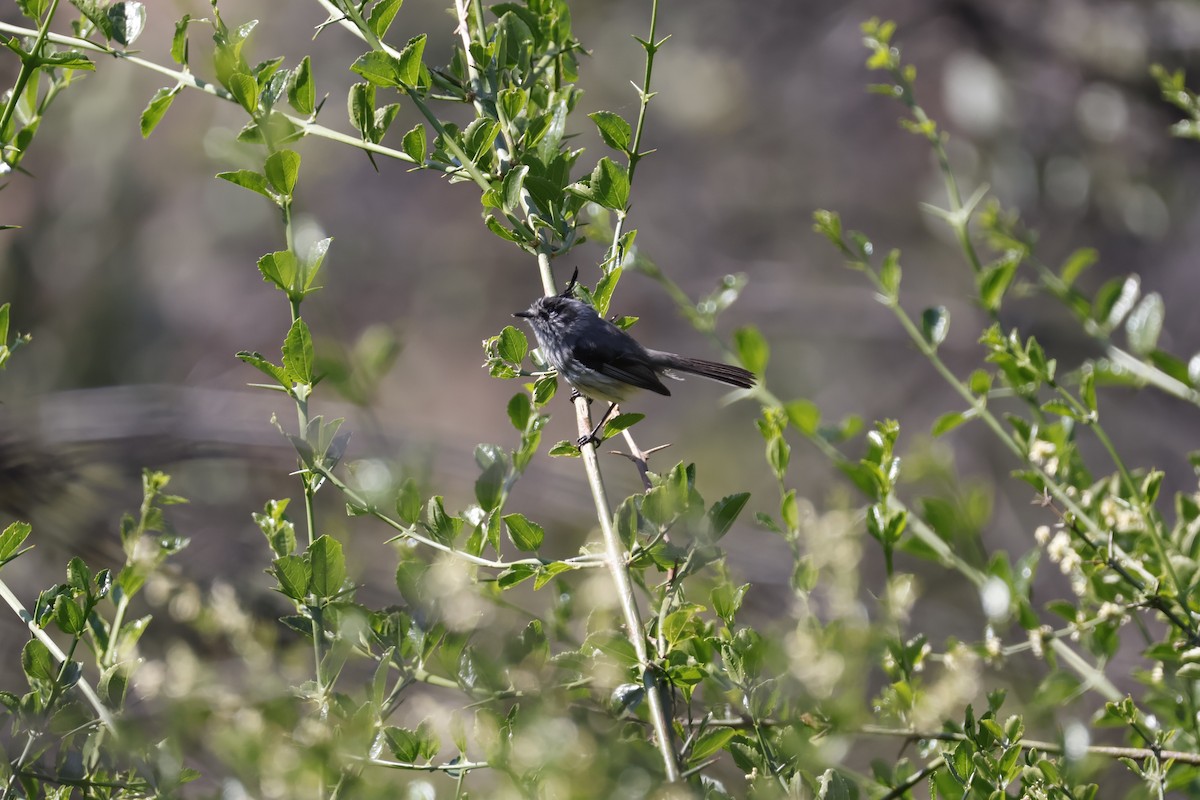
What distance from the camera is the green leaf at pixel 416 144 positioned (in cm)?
159

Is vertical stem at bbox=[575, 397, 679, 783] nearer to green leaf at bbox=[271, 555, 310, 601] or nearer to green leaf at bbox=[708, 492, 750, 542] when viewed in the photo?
green leaf at bbox=[708, 492, 750, 542]

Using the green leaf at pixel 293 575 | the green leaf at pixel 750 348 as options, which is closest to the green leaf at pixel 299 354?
the green leaf at pixel 293 575

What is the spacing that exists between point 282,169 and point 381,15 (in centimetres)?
31

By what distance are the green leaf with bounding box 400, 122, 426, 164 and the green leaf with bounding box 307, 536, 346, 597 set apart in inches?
22.7

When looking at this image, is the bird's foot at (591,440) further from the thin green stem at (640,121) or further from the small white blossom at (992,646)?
the small white blossom at (992,646)

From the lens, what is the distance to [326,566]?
4.85 feet

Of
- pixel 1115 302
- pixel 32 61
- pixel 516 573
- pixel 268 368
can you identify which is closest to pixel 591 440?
pixel 516 573

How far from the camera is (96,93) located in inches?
302

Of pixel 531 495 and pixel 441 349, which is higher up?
pixel 531 495

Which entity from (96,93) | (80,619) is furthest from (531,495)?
(96,93)

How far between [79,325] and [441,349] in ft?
8.04

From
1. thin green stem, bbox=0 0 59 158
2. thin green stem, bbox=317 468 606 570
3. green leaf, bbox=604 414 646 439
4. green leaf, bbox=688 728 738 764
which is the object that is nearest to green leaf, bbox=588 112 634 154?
green leaf, bbox=604 414 646 439

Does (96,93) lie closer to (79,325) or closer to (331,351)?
(79,325)

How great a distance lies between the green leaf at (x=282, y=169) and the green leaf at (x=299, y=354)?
19 centimetres
